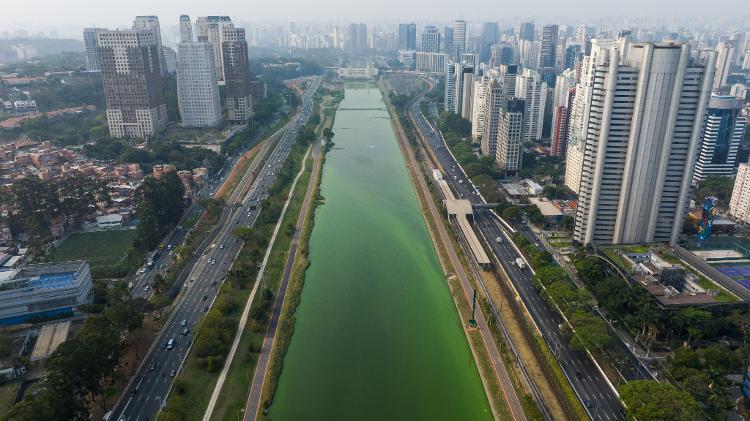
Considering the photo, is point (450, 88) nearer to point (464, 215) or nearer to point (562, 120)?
point (562, 120)

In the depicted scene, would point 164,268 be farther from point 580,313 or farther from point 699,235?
point 699,235

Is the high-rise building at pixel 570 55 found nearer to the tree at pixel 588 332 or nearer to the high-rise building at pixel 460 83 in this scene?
the high-rise building at pixel 460 83

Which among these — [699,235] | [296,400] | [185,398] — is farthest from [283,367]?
[699,235]

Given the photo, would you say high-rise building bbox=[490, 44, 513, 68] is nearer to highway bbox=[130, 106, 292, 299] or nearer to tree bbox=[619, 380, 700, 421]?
highway bbox=[130, 106, 292, 299]

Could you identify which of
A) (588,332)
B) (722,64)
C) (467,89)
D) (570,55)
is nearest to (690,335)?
(588,332)

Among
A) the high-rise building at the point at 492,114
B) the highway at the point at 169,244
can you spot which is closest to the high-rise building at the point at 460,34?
the high-rise building at the point at 492,114
